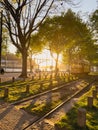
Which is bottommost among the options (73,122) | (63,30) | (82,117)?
(73,122)

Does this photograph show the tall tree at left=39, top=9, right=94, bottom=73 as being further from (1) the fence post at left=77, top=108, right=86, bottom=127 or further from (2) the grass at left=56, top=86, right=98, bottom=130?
(1) the fence post at left=77, top=108, right=86, bottom=127

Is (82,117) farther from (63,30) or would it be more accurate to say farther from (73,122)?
(63,30)

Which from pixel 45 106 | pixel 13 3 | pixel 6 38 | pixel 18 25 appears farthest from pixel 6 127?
pixel 6 38

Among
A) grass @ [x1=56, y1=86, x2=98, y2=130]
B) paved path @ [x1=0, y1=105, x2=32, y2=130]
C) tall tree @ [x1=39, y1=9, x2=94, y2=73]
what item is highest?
tall tree @ [x1=39, y1=9, x2=94, y2=73]

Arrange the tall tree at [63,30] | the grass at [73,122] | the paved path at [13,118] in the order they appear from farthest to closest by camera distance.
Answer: the tall tree at [63,30], the grass at [73,122], the paved path at [13,118]

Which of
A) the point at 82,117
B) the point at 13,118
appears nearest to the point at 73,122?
the point at 82,117

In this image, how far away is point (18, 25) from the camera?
27.8 metres

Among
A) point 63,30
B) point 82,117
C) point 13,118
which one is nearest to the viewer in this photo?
point 82,117

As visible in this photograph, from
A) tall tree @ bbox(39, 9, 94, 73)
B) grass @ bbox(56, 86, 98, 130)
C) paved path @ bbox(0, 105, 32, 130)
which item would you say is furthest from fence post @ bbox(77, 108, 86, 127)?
tall tree @ bbox(39, 9, 94, 73)

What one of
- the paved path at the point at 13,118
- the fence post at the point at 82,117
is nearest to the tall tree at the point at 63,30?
the paved path at the point at 13,118

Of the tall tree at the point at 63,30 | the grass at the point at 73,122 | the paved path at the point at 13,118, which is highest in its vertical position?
the tall tree at the point at 63,30

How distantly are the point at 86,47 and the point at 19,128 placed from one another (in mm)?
44532

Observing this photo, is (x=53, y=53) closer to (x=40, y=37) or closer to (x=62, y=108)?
(x=40, y=37)

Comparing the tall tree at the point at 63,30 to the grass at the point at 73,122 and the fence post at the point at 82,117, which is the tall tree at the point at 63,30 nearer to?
the grass at the point at 73,122
